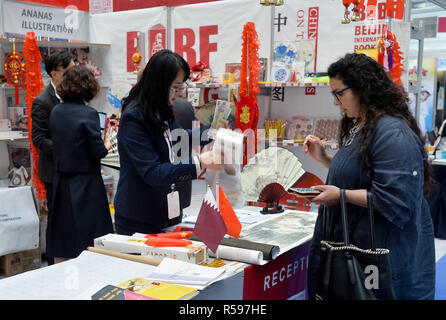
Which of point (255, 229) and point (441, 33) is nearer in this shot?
point (255, 229)

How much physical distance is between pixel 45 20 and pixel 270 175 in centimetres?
426

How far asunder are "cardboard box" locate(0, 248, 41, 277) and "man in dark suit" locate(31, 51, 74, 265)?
1.80 feet

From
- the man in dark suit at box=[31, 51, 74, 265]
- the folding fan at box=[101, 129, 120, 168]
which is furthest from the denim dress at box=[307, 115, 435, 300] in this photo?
the man in dark suit at box=[31, 51, 74, 265]

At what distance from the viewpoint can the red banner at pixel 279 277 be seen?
6.17 ft

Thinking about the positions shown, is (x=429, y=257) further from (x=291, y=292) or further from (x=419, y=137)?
(x=291, y=292)

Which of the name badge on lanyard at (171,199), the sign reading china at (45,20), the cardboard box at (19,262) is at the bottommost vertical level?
the cardboard box at (19,262)

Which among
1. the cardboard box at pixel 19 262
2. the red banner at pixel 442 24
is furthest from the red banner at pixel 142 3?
the red banner at pixel 442 24

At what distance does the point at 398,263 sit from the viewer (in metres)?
1.84

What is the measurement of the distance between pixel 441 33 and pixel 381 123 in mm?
9131

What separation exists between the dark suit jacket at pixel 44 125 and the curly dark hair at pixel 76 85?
0.41 meters

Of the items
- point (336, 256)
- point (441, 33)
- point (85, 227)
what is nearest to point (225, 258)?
point (336, 256)

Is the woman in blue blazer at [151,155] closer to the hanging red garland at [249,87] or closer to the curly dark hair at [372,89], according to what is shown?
the curly dark hair at [372,89]

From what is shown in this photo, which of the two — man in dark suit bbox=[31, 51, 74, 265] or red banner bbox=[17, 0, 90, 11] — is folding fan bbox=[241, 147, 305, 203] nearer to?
man in dark suit bbox=[31, 51, 74, 265]

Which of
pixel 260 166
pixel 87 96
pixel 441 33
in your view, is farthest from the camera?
pixel 441 33
